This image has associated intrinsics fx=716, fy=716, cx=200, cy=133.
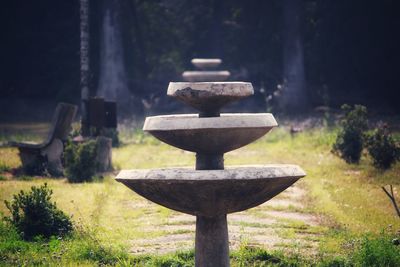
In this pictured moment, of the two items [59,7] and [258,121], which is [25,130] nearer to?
[59,7]

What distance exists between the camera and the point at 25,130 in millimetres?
19328

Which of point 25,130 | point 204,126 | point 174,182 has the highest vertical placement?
point 204,126

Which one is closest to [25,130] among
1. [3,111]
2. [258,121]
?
[3,111]

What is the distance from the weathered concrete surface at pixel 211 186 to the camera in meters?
5.00

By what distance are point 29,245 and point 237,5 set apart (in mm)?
19283

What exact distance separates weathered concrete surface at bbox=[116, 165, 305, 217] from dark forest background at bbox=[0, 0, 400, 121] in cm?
1891

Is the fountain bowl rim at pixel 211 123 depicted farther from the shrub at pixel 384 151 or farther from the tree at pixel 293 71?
the tree at pixel 293 71

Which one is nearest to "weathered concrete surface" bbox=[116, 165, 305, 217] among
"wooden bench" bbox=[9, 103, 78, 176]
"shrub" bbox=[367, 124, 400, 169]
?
"shrub" bbox=[367, 124, 400, 169]

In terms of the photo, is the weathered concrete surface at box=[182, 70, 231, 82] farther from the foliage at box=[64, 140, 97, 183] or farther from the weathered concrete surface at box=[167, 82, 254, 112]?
the weathered concrete surface at box=[167, 82, 254, 112]

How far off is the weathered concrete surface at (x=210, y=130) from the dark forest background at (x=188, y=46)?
18.4 metres

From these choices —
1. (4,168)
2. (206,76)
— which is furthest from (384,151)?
(206,76)

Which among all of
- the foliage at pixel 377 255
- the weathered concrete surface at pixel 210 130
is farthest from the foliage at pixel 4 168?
the foliage at pixel 377 255

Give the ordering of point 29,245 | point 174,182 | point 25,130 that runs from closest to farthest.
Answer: point 174,182 < point 29,245 < point 25,130

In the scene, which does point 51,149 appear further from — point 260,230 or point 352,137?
point 260,230
